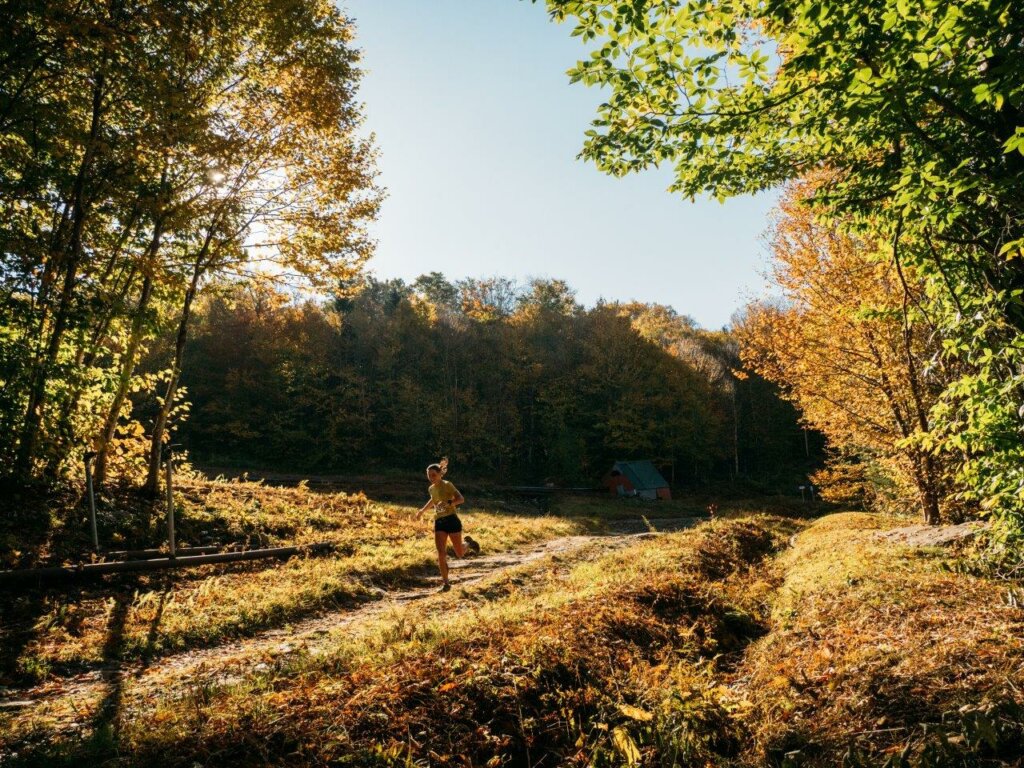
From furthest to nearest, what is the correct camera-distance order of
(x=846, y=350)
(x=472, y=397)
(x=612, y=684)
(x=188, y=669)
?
(x=472, y=397)
(x=846, y=350)
(x=188, y=669)
(x=612, y=684)

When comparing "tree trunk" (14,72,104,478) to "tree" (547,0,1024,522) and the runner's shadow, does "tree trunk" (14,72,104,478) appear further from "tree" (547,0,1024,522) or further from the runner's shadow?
"tree" (547,0,1024,522)

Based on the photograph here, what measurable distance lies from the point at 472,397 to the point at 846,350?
119 feet

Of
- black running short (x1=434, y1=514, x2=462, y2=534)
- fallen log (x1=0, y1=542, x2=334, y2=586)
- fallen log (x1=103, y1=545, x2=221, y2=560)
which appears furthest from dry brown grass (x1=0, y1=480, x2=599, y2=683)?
black running short (x1=434, y1=514, x2=462, y2=534)

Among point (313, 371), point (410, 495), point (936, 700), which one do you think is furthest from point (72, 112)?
point (313, 371)

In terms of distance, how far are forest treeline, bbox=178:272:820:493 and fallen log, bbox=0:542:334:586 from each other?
31.0m

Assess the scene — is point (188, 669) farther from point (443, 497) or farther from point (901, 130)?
point (901, 130)

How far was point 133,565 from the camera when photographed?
809 centimetres

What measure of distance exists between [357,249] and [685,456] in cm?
4228

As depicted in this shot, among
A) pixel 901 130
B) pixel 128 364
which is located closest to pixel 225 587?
pixel 128 364

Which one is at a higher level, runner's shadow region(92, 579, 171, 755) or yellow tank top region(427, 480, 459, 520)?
yellow tank top region(427, 480, 459, 520)

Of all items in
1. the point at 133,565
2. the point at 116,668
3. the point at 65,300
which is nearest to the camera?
the point at 116,668

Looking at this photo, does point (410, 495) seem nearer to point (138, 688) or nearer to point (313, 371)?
point (313, 371)

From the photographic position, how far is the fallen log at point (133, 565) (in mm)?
7059

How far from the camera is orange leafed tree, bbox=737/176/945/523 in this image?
11.2m
